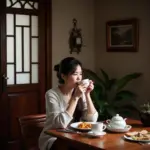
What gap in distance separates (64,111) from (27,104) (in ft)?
6.20

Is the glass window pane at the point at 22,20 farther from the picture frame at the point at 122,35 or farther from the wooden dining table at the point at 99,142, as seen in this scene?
the wooden dining table at the point at 99,142

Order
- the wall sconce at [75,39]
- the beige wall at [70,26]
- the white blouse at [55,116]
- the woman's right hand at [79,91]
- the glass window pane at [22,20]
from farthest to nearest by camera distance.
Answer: the wall sconce at [75,39], the beige wall at [70,26], the glass window pane at [22,20], the woman's right hand at [79,91], the white blouse at [55,116]

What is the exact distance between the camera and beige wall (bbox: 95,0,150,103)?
441 cm

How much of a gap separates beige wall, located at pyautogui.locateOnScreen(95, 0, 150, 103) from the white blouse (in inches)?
71.1

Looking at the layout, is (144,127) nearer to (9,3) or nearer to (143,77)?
(143,77)

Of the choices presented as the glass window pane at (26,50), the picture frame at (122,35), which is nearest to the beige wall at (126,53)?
the picture frame at (122,35)

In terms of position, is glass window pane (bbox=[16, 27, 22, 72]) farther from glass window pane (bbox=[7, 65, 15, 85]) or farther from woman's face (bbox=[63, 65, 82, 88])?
woman's face (bbox=[63, 65, 82, 88])

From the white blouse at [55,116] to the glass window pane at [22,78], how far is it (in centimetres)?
169

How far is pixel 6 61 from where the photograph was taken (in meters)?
4.27

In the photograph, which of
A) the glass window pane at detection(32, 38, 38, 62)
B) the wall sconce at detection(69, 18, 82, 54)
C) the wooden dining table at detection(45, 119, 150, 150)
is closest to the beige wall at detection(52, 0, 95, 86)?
the wall sconce at detection(69, 18, 82, 54)

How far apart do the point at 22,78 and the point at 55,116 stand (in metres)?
1.93

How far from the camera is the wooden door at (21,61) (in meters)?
4.25

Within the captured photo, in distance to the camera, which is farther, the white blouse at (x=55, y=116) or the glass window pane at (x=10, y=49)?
the glass window pane at (x=10, y=49)

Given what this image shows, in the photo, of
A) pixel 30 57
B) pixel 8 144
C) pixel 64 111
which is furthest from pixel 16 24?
pixel 64 111
